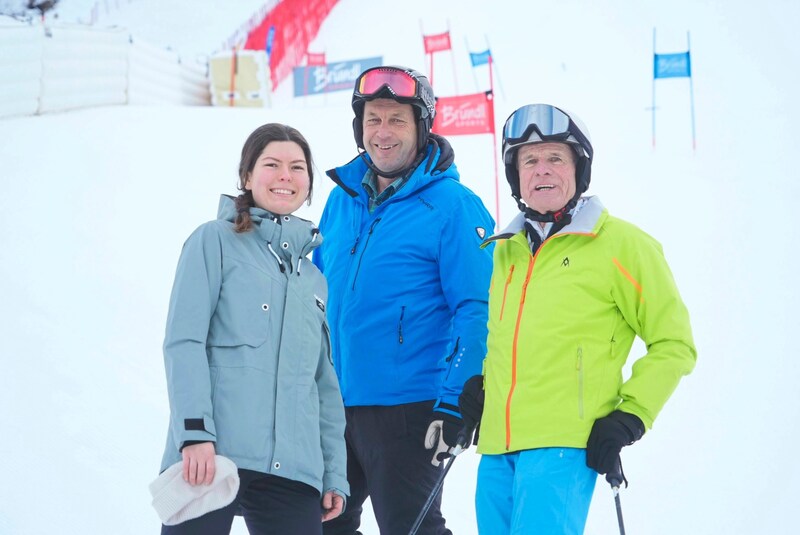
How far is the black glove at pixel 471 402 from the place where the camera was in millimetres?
2182

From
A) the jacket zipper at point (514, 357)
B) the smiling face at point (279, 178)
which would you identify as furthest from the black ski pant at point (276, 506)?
the smiling face at point (279, 178)

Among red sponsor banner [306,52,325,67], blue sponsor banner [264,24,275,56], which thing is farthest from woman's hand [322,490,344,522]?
blue sponsor banner [264,24,275,56]

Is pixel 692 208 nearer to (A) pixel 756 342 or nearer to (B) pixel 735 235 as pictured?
(B) pixel 735 235

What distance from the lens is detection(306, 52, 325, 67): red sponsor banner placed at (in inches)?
659

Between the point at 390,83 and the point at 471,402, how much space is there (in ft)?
3.05

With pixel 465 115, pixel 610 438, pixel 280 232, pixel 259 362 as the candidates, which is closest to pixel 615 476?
pixel 610 438

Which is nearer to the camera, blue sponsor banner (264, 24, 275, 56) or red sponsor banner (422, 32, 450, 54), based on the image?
red sponsor banner (422, 32, 450, 54)

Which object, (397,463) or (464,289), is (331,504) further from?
(464,289)

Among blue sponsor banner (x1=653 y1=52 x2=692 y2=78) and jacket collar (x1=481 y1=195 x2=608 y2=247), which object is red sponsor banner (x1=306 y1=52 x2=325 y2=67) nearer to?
blue sponsor banner (x1=653 y1=52 x2=692 y2=78)

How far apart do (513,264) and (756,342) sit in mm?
4605

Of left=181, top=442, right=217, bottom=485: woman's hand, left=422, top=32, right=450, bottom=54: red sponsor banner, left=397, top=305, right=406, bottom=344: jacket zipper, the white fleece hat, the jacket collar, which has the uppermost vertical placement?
left=422, top=32, right=450, bottom=54: red sponsor banner

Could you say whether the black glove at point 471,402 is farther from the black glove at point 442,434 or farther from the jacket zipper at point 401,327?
the jacket zipper at point 401,327

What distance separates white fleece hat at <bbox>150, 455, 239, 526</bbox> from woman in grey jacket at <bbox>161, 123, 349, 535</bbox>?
0.05 feet

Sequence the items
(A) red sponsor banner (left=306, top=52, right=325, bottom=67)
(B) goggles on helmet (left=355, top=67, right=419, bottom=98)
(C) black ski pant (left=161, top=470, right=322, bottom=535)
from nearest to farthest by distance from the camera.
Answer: (C) black ski pant (left=161, top=470, right=322, bottom=535)
(B) goggles on helmet (left=355, top=67, right=419, bottom=98)
(A) red sponsor banner (left=306, top=52, right=325, bottom=67)
